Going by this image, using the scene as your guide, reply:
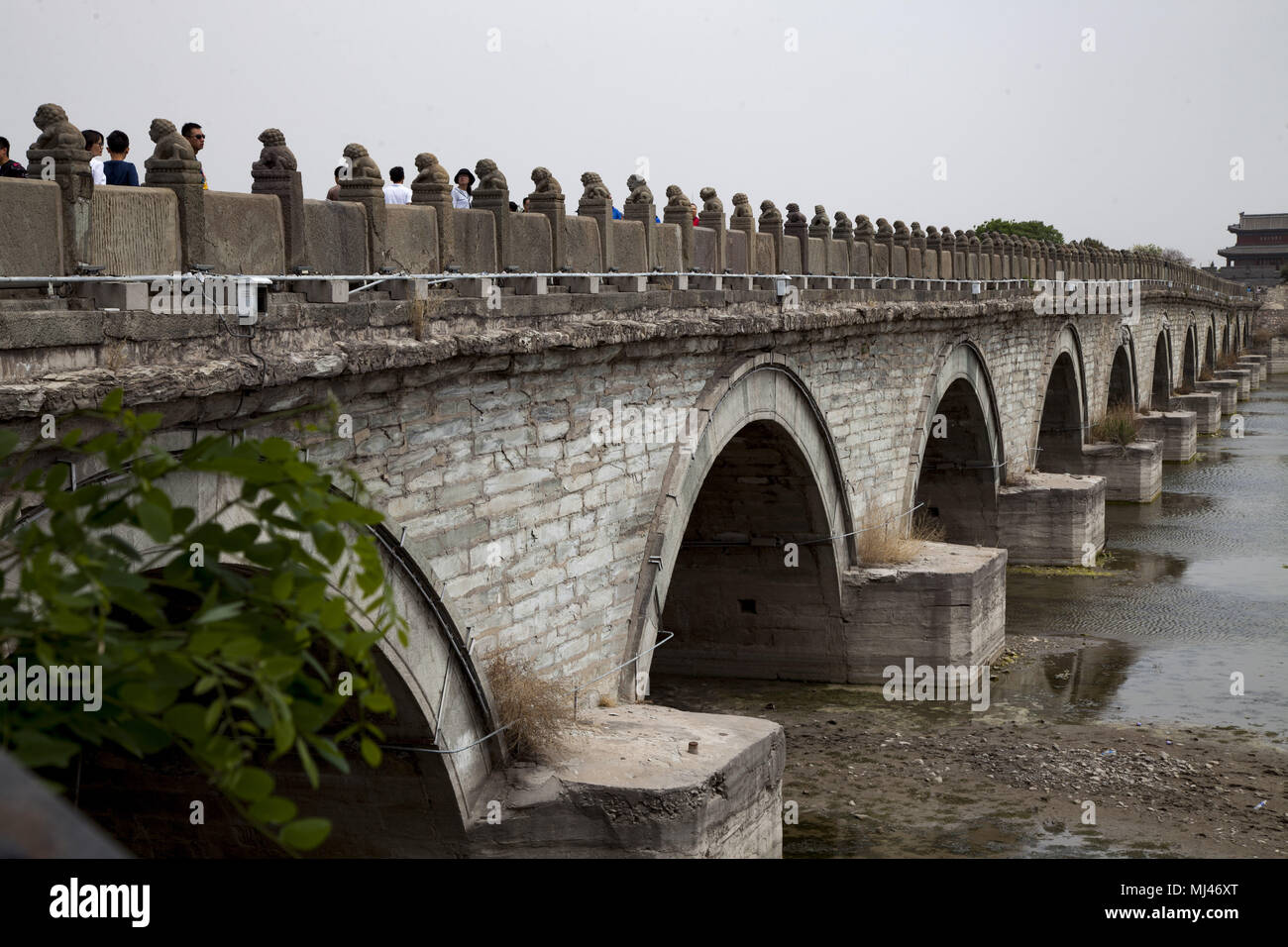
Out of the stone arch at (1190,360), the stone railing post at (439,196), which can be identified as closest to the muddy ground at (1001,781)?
the stone railing post at (439,196)

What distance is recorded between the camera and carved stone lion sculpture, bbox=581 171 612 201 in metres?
10.6

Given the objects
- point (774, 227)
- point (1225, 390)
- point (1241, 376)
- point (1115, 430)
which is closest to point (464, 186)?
point (774, 227)

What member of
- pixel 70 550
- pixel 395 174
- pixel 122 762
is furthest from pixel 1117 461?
pixel 70 550

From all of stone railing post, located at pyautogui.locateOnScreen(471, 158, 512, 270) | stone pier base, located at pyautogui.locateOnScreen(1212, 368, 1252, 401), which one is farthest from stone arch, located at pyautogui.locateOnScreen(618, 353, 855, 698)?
stone pier base, located at pyautogui.locateOnScreen(1212, 368, 1252, 401)

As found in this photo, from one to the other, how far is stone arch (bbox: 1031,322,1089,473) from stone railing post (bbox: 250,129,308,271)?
2243cm

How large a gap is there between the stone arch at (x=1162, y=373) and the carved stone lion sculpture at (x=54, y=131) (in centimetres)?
3952

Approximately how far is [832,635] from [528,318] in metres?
7.57

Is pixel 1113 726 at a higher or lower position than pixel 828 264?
lower

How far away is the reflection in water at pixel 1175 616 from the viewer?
14.8 meters

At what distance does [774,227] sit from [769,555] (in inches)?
135

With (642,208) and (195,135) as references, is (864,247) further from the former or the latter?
(195,135)

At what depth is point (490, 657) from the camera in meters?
8.48

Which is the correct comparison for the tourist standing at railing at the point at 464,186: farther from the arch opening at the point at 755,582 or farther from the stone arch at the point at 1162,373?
the stone arch at the point at 1162,373
